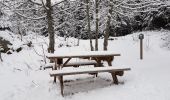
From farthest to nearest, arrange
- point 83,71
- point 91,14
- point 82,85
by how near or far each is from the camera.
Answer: point 91,14
point 82,85
point 83,71

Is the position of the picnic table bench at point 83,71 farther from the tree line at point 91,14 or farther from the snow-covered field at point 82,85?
the tree line at point 91,14

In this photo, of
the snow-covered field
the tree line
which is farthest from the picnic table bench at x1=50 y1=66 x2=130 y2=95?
the tree line

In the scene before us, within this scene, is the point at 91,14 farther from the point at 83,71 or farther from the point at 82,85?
the point at 83,71

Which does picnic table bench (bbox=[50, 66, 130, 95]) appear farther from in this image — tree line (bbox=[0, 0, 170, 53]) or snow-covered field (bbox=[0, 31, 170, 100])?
tree line (bbox=[0, 0, 170, 53])

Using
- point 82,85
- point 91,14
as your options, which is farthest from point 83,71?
point 91,14

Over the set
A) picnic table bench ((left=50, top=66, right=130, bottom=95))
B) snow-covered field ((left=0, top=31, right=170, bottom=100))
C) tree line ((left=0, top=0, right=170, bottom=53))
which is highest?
tree line ((left=0, top=0, right=170, bottom=53))

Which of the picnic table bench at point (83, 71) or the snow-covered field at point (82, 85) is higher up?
the picnic table bench at point (83, 71)

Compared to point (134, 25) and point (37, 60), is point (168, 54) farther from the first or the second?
point (134, 25)

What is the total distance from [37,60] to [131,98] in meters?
7.92

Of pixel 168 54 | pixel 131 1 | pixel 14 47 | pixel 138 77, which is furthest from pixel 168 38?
pixel 14 47

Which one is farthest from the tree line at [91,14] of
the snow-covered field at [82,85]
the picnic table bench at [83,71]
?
the picnic table bench at [83,71]

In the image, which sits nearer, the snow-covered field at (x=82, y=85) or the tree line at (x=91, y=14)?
the snow-covered field at (x=82, y=85)

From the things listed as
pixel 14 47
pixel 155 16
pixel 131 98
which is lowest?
pixel 131 98

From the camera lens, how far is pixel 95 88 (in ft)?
28.6
